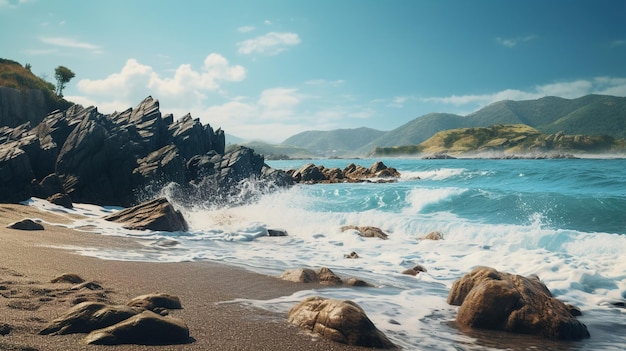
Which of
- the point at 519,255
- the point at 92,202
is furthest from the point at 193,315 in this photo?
the point at 92,202

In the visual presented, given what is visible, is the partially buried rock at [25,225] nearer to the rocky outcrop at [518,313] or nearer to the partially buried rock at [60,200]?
the partially buried rock at [60,200]

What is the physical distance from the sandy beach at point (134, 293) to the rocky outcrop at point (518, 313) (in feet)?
9.13

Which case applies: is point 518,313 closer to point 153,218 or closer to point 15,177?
point 153,218

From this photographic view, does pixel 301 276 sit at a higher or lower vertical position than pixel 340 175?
lower

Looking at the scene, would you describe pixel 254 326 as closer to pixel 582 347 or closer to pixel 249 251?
pixel 582 347

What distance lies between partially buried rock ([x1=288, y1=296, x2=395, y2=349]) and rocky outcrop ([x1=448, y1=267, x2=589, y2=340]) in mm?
2151

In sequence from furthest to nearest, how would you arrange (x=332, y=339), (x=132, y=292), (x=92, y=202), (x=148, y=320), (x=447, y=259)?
1. (x=92, y=202)
2. (x=447, y=259)
3. (x=132, y=292)
4. (x=332, y=339)
5. (x=148, y=320)

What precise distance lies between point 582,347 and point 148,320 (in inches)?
249

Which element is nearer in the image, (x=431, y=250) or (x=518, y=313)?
(x=518, y=313)

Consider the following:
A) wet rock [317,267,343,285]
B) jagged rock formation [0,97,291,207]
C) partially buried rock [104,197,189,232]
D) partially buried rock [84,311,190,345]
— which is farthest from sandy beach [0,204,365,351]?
jagged rock formation [0,97,291,207]

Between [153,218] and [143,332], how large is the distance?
1277 cm

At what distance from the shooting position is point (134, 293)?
7.39 metres

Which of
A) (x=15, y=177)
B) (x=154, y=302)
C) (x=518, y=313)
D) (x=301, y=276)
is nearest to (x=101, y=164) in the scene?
(x=15, y=177)

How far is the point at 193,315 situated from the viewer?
21.0 ft
